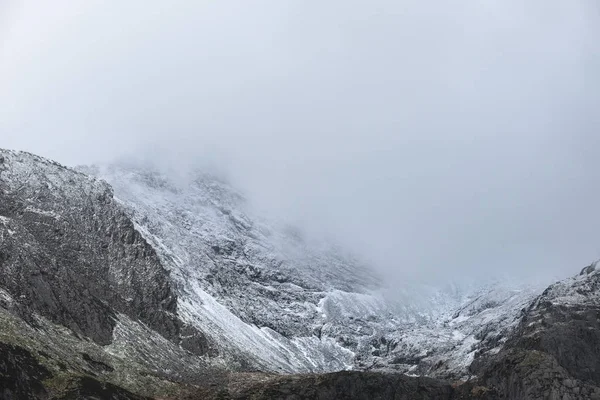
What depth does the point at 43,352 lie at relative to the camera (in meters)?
197

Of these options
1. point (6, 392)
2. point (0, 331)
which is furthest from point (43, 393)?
point (0, 331)

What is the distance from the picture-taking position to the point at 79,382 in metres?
188

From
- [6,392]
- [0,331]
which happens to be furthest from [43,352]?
[6,392]

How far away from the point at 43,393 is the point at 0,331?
24960 mm

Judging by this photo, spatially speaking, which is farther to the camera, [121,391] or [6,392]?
[121,391]

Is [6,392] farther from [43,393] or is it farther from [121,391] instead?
[121,391]

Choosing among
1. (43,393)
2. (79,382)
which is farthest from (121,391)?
(43,393)

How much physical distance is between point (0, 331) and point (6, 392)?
1192 inches

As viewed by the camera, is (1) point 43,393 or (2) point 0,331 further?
(2) point 0,331

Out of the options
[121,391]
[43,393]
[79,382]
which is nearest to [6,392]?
[43,393]

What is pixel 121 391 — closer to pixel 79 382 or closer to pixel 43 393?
pixel 79 382

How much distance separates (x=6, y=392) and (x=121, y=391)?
3769cm

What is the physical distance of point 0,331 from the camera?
194 meters

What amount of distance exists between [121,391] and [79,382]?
1405 centimetres
